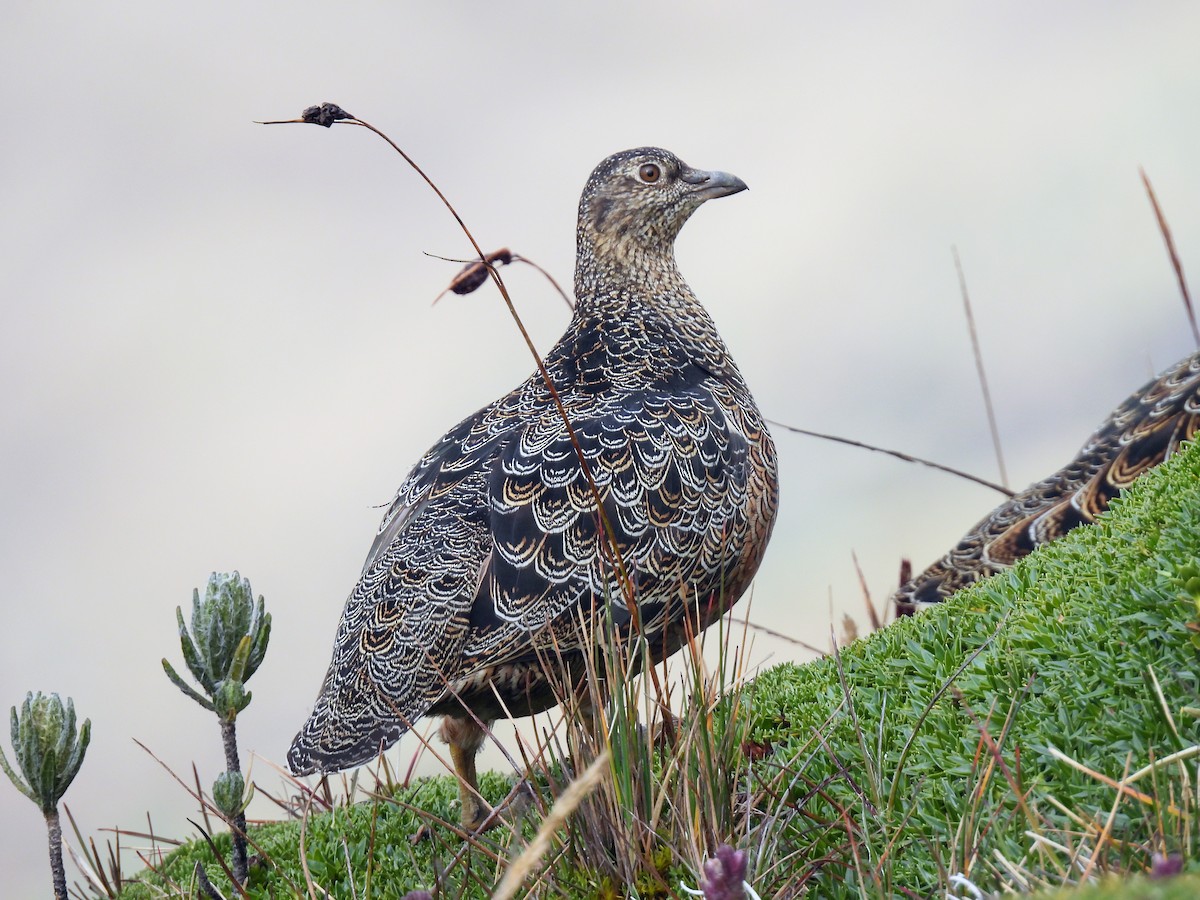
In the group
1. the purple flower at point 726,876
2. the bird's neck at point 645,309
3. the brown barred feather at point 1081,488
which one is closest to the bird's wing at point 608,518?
the bird's neck at point 645,309

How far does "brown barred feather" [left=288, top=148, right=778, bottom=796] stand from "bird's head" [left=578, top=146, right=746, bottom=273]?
0.77 metres

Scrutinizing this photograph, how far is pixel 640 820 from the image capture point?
10.1ft

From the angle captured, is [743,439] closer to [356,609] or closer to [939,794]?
[356,609]

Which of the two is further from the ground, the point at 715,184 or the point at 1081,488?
the point at 715,184

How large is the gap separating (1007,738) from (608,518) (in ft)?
5.45

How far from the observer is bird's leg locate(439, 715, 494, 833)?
460 cm

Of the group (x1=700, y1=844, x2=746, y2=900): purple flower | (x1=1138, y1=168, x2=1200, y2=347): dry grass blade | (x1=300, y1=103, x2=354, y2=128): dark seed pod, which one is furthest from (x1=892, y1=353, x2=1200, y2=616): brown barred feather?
(x1=300, y1=103, x2=354, y2=128): dark seed pod

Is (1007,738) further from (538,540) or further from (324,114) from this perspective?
(324,114)

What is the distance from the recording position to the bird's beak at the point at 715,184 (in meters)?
5.97

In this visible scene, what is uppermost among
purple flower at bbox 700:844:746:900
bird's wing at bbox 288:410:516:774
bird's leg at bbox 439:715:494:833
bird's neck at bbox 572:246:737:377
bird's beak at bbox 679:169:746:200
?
bird's beak at bbox 679:169:746:200

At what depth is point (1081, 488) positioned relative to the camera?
18.1 ft

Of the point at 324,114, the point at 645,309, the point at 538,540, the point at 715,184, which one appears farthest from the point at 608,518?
the point at 715,184

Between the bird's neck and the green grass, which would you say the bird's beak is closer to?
the bird's neck

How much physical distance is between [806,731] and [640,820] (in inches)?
44.4
